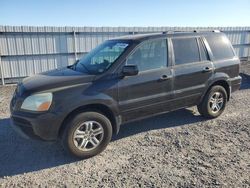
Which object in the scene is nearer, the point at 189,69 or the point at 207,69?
the point at 189,69

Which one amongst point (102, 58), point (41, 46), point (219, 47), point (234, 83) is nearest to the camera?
point (102, 58)

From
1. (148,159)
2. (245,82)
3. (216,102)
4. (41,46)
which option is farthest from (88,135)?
(245,82)

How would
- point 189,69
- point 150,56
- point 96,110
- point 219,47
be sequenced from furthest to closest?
point 219,47 < point 189,69 < point 150,56 < point 96,110

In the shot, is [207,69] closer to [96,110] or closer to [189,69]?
[189,69]

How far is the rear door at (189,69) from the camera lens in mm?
4852

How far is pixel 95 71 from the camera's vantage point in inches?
168

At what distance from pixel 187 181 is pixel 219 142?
1.49 metres

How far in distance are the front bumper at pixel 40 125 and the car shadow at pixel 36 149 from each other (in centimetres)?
47

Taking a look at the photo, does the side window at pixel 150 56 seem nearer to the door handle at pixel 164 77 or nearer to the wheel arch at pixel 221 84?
the door handle at pixel 164 77

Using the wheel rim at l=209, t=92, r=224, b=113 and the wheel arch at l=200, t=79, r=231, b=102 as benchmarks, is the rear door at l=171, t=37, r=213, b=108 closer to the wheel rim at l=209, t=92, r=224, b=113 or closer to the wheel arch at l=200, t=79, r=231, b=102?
the wheel arch at l=200, t=79, r=231, b=102

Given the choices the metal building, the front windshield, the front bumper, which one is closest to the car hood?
the front windshield

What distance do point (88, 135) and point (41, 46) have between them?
774 centimetres

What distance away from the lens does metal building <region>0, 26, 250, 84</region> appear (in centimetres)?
999

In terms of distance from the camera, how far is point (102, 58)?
473 cm
